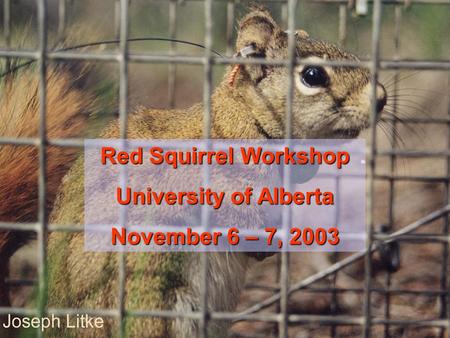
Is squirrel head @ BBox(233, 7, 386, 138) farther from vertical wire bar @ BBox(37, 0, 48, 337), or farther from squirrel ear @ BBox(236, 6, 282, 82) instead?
vertical wire bar @ BBox(37, 0, 48, 337)

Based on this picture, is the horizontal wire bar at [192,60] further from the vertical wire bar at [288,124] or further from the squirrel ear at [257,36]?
the squirrel ear at [257,36]

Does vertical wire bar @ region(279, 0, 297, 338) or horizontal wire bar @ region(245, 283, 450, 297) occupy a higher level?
vertical wire bar @ region(279, 0, 297, 338)

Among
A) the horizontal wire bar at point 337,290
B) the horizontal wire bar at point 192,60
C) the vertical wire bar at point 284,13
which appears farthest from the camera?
the vertical wire bar at point 284,13

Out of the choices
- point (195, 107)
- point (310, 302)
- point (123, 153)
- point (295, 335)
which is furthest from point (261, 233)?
point (310, 302)

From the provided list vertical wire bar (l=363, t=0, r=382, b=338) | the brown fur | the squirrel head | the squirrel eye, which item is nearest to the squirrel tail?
the brown fur

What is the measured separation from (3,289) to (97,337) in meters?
0.24

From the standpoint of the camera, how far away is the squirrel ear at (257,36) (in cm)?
164

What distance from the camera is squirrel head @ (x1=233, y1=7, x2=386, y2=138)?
163 centimetres

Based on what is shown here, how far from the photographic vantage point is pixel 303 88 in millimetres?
1646

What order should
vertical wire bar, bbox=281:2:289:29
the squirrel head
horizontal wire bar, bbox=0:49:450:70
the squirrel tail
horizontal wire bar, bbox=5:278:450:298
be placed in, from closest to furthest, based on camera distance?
horizontal wire bar, bbox=0:49:450:70, the squirrel tail, the squirrel head, horizontal wire bar, bbox=5:278:450:298, vertical wire bar, bbox=281:2:289:29

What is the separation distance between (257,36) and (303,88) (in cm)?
16

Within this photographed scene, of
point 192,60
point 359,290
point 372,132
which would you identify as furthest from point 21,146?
point 359,290

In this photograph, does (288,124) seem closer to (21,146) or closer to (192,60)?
(192,60)

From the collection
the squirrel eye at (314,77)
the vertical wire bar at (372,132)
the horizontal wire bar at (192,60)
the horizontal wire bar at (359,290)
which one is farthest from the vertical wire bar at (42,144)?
the horizontal wire bar at (359,290)
